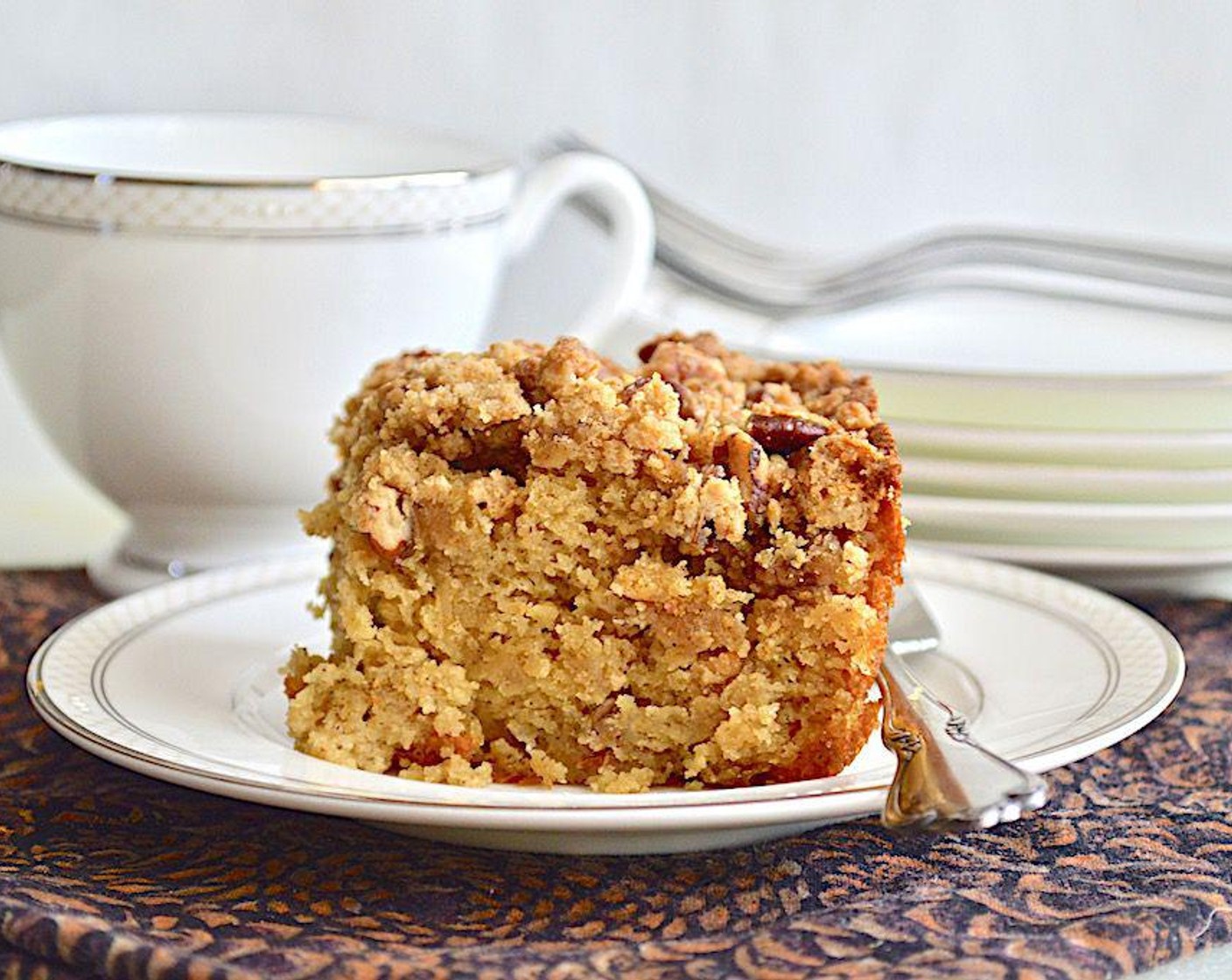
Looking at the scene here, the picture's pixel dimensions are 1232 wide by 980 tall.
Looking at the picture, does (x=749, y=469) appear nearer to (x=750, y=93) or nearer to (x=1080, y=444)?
(x=1080, y=444)

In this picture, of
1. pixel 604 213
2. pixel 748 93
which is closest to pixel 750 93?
pixel 748 93

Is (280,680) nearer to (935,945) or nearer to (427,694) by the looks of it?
(427,694)

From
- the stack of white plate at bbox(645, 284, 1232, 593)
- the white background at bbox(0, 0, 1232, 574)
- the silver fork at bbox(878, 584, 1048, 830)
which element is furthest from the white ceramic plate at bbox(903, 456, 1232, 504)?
the white background at bbox(0, 0, 1232, 574)

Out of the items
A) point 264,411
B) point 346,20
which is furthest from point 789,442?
point 346,20

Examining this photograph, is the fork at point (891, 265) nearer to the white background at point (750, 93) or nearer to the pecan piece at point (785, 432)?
the white background at point (750, 93)

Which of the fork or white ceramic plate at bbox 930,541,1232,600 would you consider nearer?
white ceramic plate at bbox 930,541,1232,600

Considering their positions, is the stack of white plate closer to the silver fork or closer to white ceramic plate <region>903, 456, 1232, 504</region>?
white ceramic plate <region>903, 456, 1232, 504</region>
